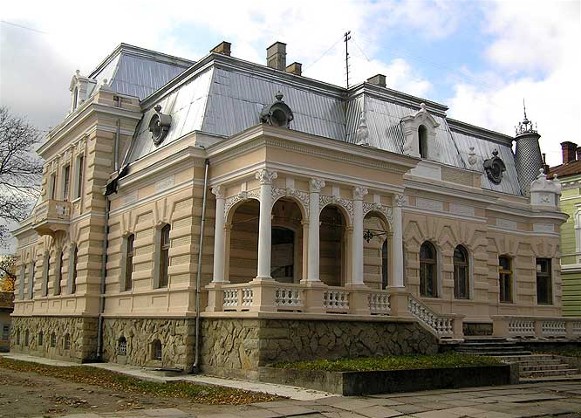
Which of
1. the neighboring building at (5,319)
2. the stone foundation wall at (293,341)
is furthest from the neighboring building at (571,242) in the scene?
the neighboring building at (5,319)

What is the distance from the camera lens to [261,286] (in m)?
17.2

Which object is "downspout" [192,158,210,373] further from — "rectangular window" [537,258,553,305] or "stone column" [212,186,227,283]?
"rectangular window" [537,258,553,305]

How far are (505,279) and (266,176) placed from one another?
14.4m

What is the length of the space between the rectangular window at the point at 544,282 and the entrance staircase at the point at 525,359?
7.53 metres

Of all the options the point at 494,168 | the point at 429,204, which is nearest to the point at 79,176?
the point at 429,204

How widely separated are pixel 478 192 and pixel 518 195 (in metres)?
4.13

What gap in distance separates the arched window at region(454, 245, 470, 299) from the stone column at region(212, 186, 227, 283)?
1031 cm

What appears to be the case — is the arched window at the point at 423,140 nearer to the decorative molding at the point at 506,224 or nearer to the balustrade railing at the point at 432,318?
the decorative molding at the point at 506,224

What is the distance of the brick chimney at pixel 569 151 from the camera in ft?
147

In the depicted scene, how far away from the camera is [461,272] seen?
25.8 metres

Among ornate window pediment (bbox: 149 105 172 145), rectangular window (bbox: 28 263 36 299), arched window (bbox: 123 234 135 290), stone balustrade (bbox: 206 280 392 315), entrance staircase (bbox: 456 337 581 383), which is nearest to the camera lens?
stone balustrade (bbox: 206 280 392 315)

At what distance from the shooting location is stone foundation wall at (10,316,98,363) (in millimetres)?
24562

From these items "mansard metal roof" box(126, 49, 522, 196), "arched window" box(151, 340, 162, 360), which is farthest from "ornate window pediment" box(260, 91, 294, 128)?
"arched window" box(151, 340, 162, 360)

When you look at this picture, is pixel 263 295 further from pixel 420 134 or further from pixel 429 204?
pixel 420 134
